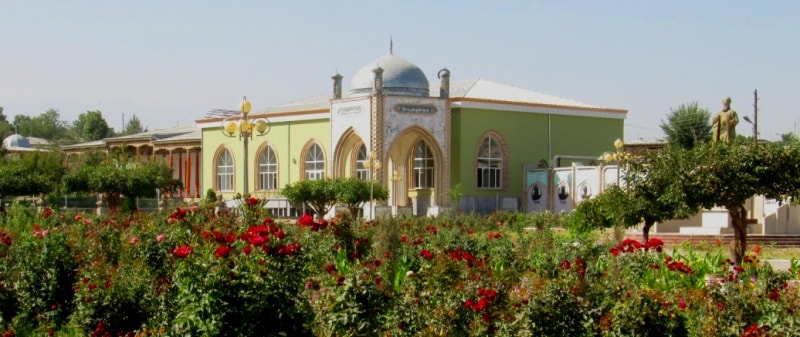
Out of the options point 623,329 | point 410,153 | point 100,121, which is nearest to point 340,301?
point 623,329

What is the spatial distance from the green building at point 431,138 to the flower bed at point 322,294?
2481 cm

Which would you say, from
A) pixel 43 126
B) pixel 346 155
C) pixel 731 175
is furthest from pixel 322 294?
pixel 43 126

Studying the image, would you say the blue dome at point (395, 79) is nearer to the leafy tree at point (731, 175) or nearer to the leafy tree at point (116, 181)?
the leafy tree at point (116, 181)

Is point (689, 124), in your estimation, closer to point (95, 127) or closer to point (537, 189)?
point (537, 189)

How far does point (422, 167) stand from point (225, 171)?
36.7ft

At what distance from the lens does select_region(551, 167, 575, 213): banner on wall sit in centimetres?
3866

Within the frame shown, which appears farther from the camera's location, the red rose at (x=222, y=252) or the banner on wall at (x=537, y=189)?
the banner on wall at (x=537, y=189)

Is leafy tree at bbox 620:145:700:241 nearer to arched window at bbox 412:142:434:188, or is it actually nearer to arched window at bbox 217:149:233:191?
arched window at bbox 412:142:434:188

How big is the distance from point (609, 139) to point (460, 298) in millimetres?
36602

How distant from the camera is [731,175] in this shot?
51.4ft

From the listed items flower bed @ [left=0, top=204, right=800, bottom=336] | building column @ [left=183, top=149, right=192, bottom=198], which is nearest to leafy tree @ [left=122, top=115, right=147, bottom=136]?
building column @ [left=183, top=149, right=192, bottom=198]

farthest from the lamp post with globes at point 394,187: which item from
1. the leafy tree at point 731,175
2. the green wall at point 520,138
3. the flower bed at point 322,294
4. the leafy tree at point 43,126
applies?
the leafy tree at point 43,126

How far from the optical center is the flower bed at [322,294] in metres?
7.69

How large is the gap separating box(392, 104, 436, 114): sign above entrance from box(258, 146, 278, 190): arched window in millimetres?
8257
